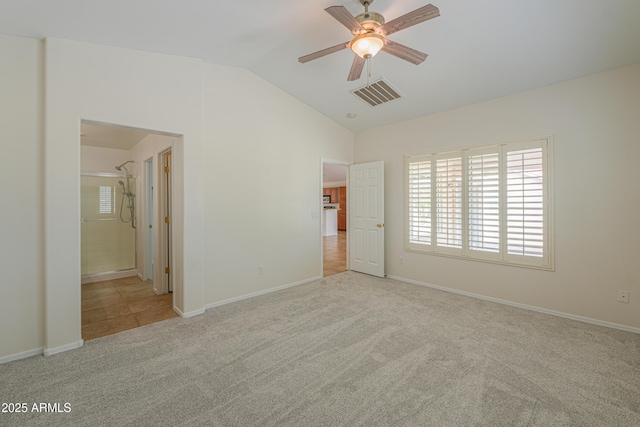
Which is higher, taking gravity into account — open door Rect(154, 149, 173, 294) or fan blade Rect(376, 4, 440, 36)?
fan blade Rect(376, 4, 440, 36)

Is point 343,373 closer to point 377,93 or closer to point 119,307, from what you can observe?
point 119,307

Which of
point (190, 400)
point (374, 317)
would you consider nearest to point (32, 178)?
point (190, 400)

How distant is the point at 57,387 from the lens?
6.63 ft

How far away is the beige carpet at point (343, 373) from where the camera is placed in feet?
5.77

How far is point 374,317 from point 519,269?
Answer: 1.99 metres

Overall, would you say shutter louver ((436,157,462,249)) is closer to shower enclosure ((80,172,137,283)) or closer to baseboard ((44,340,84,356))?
baseboard ((44,340,84,356))

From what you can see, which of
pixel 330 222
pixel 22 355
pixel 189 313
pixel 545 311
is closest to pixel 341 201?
pixel 330 222

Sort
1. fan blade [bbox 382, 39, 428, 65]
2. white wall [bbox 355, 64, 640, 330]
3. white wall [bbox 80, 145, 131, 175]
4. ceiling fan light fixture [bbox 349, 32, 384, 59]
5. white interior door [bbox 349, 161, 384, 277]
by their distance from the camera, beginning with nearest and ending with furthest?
ceiling fan light fixture [bbox 349, 32, 384, 59], fan blade [bbox 382, 39, 428, 65], white wall [bbox 355, 64, 640, 330], white interior door [bbox 349, 161, 384, 277], white wall [bbox 80, 145, 131, 175]

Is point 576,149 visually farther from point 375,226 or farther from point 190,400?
point 190,400

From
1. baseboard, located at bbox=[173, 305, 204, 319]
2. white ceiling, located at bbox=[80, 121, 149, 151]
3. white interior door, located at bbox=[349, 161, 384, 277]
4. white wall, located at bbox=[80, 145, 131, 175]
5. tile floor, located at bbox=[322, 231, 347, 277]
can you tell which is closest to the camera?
baseboard, located at bbox=[173, 305, 204, 319]

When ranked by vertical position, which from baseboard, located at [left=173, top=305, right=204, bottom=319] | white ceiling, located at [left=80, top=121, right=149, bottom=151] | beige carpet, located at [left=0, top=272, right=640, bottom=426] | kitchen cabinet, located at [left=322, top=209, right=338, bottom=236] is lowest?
beige carpet, located at [left=0, top=272, right=640, bottom=426]

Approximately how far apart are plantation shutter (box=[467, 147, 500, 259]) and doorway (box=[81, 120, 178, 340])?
4.02 metres

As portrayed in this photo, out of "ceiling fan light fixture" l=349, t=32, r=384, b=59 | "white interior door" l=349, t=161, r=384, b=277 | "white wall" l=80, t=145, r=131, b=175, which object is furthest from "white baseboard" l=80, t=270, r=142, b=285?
"ceiling fan light fixture" l=349, t=32, r=384, b=59

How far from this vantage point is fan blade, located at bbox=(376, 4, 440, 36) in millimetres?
1898
